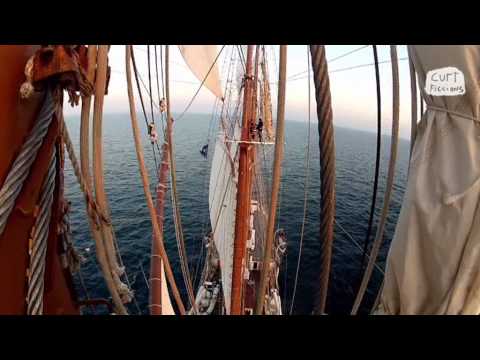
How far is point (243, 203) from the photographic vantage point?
8.46 metres

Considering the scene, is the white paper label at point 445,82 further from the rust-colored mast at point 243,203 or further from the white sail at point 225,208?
the white sail at point 225,208

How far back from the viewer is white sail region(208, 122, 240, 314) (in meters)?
11.0

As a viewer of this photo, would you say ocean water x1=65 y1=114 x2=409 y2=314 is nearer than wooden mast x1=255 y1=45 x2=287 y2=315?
No

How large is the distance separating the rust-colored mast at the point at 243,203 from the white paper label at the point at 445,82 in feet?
22.2

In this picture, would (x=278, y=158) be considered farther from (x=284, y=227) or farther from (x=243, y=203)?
(x=284, y=227)

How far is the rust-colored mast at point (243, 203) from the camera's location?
7.78 meters

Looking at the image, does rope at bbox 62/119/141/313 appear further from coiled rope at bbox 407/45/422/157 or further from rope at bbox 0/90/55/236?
coiled rope at bbox 407/45/422/157

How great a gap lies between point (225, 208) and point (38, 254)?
12626 millimetres

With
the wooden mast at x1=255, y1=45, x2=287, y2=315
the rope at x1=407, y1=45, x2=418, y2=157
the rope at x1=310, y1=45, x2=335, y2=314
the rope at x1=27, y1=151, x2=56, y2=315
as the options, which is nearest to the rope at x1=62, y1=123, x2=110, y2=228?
the rope at x1=27, y1=151, x2=56, y2=315

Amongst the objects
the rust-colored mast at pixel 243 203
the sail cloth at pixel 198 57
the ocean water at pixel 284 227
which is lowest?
the ocean water at pixel 284 227

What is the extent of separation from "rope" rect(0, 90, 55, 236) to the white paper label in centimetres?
206

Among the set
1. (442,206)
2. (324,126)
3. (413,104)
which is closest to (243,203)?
(413,104)

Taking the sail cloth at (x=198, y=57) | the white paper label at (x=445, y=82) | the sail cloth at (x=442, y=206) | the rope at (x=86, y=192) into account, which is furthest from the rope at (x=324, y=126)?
the sail cloth at (x=198, y=57)
